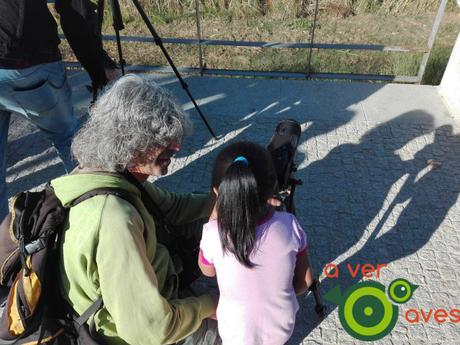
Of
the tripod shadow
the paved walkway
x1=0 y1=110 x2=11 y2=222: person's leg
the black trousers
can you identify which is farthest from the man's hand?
the tripod shadow

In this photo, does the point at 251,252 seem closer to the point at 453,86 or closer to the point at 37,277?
the point at 37,277

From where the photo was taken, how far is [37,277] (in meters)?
1.37

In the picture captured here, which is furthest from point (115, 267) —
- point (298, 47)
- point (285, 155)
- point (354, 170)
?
point (298, 47)

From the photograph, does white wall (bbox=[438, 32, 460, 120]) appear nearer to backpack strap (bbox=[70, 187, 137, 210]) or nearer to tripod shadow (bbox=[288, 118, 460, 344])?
tripod shadow (bbox=[288, 118, 460, 344])

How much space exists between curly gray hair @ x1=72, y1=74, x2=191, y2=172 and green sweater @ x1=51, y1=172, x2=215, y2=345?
79mm

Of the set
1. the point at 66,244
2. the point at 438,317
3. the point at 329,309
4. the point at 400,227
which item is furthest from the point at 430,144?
the point at 66,244

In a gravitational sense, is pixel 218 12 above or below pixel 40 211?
below

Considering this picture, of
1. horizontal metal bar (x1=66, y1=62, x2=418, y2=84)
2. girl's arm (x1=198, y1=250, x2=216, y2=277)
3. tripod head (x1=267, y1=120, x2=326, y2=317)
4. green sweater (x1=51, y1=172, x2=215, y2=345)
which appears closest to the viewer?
green sweater (x1=51, y1=172, x2=215, y2=345)

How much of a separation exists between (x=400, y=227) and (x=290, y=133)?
4.02 feet

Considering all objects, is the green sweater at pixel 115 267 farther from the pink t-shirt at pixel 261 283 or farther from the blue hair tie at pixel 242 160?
the blue hair tie at pixel 242 160

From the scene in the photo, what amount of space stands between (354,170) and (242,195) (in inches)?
79.9

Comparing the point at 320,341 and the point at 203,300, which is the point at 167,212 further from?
the point at 320,341

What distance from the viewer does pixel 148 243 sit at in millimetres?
1464

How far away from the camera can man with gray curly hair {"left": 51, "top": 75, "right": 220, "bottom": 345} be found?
4.30 feet
